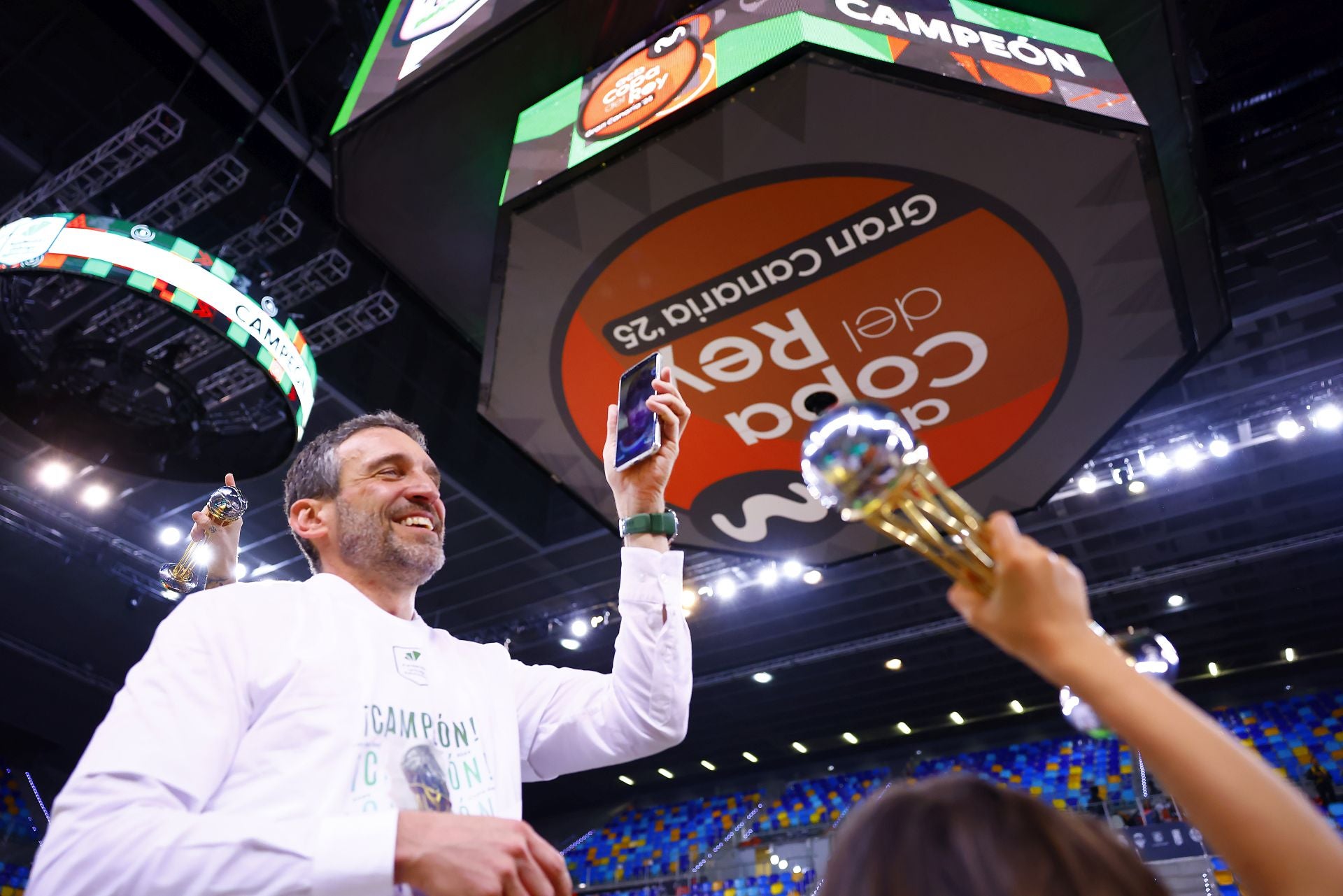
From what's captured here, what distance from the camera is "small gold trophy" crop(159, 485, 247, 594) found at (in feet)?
8.91

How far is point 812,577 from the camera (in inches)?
508

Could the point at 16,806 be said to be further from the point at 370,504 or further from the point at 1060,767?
the point at 1060,767

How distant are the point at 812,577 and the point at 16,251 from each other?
9.83 meters

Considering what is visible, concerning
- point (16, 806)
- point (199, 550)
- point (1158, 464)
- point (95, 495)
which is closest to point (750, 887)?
point (1158, 464)

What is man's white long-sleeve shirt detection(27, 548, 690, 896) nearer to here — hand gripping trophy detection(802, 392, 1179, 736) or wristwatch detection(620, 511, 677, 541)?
wristwatch detection(620, 511, 677, 541)

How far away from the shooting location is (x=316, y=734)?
1502 mm

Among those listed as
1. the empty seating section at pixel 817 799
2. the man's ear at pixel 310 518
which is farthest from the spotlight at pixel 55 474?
the empty seating section at pixel 817 799

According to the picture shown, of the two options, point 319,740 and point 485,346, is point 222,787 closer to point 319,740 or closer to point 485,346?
point 319,740

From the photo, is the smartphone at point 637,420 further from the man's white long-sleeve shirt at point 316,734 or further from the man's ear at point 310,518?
the man's ear at point 310,518

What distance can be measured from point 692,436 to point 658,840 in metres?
16.3

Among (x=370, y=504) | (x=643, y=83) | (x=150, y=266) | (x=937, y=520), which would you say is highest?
(x=150, y=266)

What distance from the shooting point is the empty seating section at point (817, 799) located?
59.6ft

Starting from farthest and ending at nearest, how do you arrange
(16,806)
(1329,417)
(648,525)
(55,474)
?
1. (16,806)
2. (55,474)
3. (1329,417)
4. (648,525)

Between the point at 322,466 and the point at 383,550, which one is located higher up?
the point at 322,466
